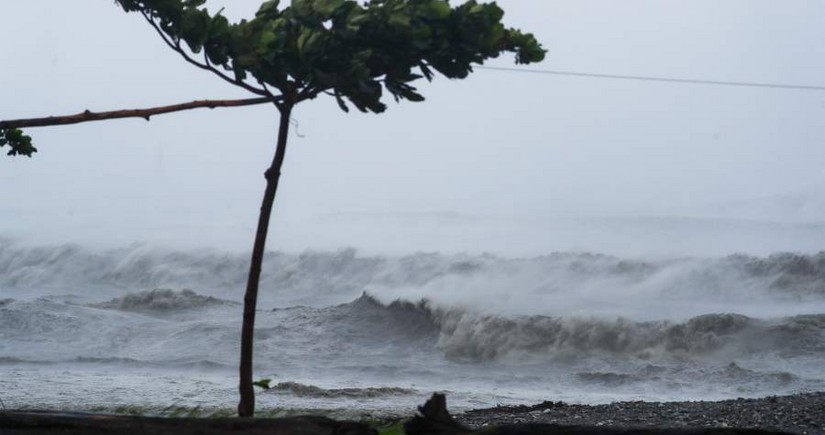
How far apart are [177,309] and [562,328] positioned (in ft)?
26.5

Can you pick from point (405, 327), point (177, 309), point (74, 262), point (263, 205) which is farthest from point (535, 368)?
point (74, 262)

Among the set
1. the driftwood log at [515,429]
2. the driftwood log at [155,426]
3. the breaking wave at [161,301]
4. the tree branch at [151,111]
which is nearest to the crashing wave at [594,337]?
the breaking wave at [161,301]

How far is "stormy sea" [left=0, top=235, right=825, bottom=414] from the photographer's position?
557 inches

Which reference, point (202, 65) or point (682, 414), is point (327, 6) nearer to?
point (202, 65)

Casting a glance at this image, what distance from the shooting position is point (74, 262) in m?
30.2

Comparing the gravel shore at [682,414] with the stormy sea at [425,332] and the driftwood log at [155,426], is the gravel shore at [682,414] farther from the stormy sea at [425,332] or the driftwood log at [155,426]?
the driftwood log at [155,426]

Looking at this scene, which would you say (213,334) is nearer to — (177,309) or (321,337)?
(321,337)

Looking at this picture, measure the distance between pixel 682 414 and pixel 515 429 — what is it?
17.6ft

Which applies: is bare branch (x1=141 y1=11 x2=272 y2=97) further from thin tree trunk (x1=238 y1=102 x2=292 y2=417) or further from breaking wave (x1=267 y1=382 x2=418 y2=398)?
breaking wave (x1=267 y1=382 x2=418 y2=398)

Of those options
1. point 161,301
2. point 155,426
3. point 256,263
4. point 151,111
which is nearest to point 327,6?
point 151,111

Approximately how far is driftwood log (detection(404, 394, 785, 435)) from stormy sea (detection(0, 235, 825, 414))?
7.20 meters

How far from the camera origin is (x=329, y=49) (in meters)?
5.51

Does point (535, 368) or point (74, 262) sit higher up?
point (74, 262)

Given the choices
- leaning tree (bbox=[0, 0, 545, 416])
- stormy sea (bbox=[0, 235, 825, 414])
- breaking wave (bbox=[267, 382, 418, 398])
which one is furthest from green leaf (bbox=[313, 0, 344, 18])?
breaking wave (bbox=[267, 382, 418, 398])
